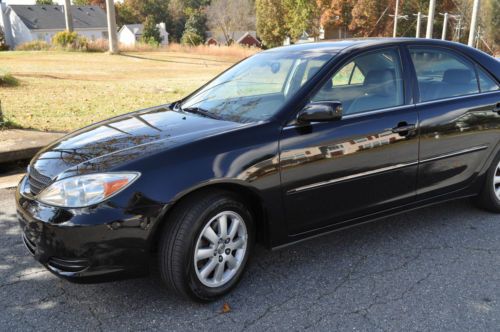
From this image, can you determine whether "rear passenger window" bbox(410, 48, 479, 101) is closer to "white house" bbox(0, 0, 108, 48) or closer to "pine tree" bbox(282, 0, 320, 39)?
"pine tree" bbox(282, 0, 320, 39)

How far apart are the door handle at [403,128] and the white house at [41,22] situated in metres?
71.2

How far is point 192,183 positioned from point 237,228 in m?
0.49

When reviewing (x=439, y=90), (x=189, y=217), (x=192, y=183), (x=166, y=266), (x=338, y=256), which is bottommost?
(x=338, y=256)

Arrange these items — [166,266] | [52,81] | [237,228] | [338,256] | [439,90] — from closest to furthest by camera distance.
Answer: [166,266] < [237,228] < [338,256] < [439,90] < [52,81]

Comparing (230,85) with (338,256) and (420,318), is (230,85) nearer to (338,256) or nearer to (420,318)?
(338,256)

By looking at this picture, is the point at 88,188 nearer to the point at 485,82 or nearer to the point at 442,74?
the point at 442,74

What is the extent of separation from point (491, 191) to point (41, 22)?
76973 millimetres

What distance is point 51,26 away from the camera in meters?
71.8

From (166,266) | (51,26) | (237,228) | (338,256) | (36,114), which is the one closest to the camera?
(166,266)

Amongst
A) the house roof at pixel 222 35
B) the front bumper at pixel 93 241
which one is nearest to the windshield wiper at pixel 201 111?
the front bumper at pixel 93 241

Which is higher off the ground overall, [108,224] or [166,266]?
[108,224]

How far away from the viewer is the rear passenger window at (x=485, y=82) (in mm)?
4320

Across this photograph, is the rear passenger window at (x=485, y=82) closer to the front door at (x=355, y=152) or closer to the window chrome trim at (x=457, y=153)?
the window chrome trim at (x=457, y=153)

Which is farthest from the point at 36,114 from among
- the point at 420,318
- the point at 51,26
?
the point at 51,26
